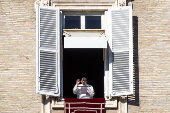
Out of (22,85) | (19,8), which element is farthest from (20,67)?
(19,8)

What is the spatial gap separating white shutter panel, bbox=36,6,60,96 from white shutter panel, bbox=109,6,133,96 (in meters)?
1.46

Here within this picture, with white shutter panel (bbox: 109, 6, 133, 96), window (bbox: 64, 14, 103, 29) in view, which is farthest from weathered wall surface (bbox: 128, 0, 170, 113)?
window (bbox: 64, 14, 103, 29)

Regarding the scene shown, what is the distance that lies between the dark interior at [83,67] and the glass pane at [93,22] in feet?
6.91

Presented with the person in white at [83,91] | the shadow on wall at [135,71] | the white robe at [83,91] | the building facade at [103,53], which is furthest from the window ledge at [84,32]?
the white robe at [83,91]

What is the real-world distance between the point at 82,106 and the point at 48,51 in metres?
1.73

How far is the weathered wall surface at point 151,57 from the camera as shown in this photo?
15008 mm

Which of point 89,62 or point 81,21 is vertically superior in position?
point 81,21

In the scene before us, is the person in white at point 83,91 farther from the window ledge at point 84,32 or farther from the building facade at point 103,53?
the window ledge at point 84,32

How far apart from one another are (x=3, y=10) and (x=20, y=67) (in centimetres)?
169

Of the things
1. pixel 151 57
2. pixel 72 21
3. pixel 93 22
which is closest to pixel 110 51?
pixel 93 22

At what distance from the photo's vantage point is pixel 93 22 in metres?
15.4

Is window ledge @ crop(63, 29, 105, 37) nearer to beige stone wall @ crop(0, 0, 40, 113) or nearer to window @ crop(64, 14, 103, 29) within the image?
window @ crop(64, 14, 103, 29)

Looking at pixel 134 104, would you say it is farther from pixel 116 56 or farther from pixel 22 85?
pixel 22 85

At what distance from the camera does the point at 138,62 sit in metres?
15.2
